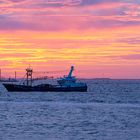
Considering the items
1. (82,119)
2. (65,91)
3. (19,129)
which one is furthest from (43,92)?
(19,129)

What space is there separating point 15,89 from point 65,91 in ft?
42.8

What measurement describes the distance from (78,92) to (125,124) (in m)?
102

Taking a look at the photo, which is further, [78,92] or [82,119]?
[78,92]

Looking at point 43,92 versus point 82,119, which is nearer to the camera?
point 82,119

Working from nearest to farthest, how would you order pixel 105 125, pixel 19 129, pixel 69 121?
pixel 19 129 → pixel 105 125 → pixel 69 121

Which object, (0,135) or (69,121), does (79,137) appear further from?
(69,121)

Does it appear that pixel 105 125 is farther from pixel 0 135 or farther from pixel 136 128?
pixel 0 135

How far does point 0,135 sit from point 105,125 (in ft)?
38.1

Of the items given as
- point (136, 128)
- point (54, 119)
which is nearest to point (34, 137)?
point (136, 128)

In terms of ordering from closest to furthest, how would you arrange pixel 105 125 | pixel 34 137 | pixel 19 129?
pixel 34 137 → pixel 19 129 → pixel 105 125

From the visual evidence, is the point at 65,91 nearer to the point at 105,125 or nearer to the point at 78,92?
the point at 78,92

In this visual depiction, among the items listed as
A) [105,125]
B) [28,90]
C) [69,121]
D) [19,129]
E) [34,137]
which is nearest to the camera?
[34,137]

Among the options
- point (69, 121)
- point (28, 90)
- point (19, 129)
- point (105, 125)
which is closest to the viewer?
point (19, 129)

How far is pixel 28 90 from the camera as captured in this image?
149500mm
